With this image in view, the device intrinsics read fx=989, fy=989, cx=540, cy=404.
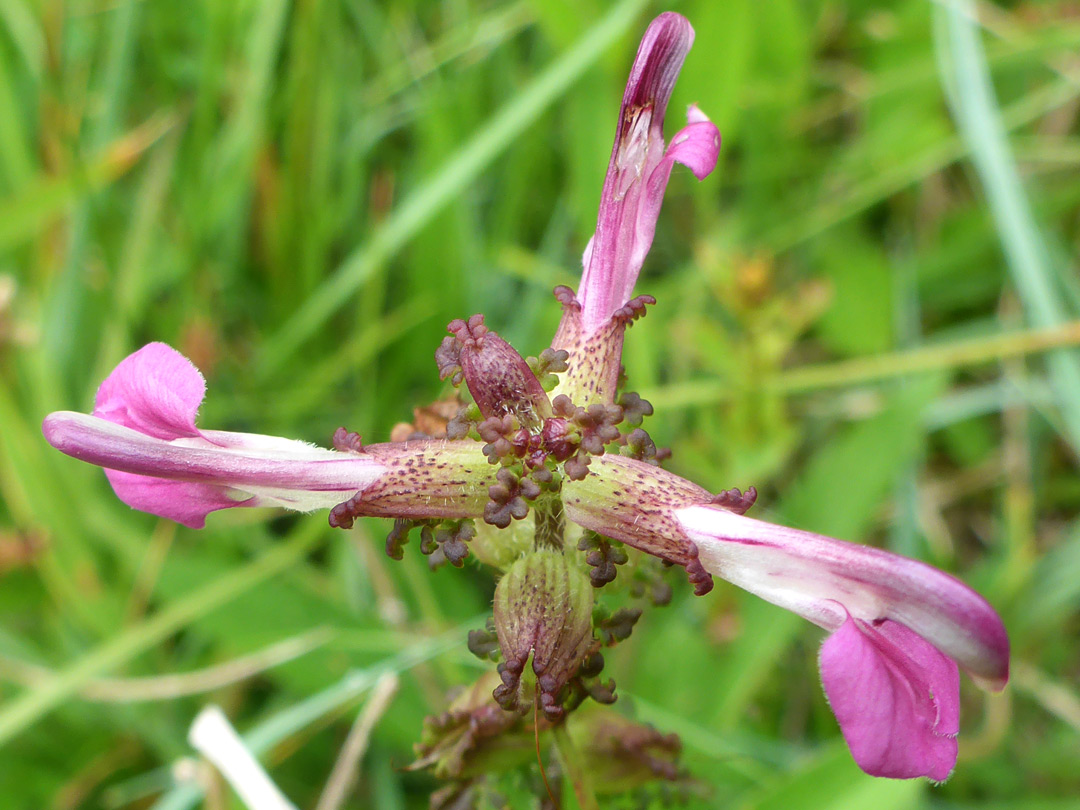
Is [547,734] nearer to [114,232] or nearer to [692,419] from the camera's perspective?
[692,419]

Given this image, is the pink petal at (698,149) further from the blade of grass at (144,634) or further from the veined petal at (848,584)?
the blade of grass at (144,634)

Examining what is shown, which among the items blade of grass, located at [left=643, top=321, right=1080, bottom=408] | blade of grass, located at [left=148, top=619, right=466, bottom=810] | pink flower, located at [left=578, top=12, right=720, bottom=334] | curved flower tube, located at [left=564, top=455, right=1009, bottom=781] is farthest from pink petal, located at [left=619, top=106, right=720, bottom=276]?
blade of grass, located at [left=643, top=321, right=1080, bottom=408]

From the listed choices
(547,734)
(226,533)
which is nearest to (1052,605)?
(547,734)

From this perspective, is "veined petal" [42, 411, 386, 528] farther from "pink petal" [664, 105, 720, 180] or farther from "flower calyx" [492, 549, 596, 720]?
"pink petal" [664, 105, 720, 180]

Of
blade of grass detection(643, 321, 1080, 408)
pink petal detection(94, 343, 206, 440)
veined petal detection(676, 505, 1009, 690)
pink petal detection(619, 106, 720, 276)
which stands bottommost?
veined petal detection(676, 505, 1009, 690)

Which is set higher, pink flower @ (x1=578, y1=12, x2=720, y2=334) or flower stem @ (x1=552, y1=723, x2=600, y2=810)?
pink flower @ (x1=578, y1=12, x2=720, y2=334)

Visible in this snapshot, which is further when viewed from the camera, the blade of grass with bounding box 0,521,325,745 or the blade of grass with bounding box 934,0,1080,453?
the blade of grass with bounding box 934,0,1080,453

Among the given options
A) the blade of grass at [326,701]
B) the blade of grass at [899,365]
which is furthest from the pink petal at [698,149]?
the blade of grass at [899,365]

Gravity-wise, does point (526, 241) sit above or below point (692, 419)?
above
